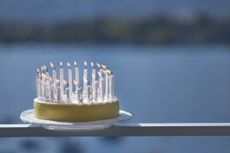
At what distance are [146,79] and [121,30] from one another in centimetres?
21

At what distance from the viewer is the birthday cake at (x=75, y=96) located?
3.43ft

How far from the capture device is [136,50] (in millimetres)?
1611

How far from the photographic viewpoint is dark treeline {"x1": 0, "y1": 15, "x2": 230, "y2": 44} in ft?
5.09

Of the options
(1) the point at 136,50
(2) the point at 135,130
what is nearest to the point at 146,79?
(1) the point at 136,50

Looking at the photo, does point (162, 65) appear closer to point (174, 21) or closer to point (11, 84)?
point (174, 21)

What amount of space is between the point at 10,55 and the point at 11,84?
3.7 inches

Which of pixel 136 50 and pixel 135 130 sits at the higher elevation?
pixel 136 50

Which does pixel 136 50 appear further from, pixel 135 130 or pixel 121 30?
pixel 135 130

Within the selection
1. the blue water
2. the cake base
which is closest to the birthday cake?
the cake base

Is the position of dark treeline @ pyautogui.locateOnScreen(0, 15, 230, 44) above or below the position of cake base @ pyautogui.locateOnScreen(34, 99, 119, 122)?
above

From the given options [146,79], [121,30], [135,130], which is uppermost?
[121,30]

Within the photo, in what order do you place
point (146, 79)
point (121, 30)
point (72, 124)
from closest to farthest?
1. point (72, 124)
2. point (121, 30)
3. point (146, 79)

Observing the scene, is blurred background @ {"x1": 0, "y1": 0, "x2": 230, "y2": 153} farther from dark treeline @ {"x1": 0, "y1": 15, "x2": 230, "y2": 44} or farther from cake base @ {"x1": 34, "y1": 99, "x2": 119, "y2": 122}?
cake base @ {"x1": 34, "y1": 99, "x2": 119, "y2": 122}

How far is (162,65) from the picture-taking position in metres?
1.62
